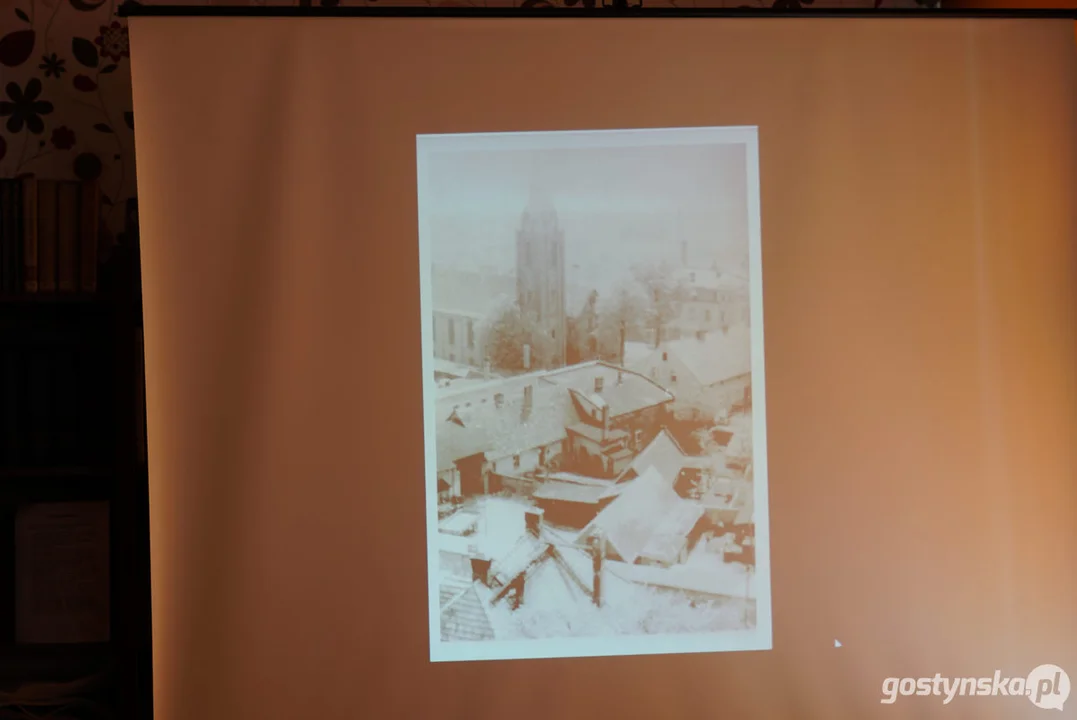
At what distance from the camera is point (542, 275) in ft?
4.85

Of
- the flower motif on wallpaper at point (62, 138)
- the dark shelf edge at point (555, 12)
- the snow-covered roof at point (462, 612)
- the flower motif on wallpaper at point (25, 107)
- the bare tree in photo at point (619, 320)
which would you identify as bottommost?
the snow-covered roof at point (462, 612)

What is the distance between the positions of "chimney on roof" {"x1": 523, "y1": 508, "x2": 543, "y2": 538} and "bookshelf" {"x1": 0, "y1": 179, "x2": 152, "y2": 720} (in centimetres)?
89

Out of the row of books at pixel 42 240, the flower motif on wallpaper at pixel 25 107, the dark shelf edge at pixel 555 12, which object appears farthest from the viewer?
the flower motif on wallpaper at pixel 25 107

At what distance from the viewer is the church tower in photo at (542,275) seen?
1475 mm

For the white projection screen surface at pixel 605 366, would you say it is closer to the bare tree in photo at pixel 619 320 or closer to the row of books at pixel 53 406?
the bare tree in photo at pixel 619 320

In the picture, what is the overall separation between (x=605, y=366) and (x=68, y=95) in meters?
1.58

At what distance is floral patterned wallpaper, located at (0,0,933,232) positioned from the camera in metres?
1.76

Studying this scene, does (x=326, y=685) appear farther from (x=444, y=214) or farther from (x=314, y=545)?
(x=444, y=214)

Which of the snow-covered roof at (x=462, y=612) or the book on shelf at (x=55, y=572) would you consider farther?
the book on shelf at (x=55, y=572)

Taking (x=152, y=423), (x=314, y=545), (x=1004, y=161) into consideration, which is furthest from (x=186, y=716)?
(x=1004, y=161)

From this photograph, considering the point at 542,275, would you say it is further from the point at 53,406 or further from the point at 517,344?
the point at 53,406

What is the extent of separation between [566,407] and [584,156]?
1.81ft

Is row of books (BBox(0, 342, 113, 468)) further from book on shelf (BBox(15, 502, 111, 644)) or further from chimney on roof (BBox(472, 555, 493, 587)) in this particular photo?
chimney on roof (BBox(472, 555, 493, 587))

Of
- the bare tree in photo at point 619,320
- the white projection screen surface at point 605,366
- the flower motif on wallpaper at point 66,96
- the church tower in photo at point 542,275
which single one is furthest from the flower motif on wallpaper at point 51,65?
the bare tree in photo at point 619,320
